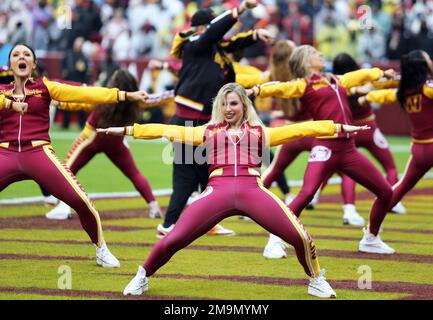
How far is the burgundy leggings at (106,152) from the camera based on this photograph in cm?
1394

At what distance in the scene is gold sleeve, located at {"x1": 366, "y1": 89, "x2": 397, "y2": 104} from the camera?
12906mm

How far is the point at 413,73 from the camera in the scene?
12359 mm

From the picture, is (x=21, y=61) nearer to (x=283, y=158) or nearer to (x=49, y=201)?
(x=283, y=158)

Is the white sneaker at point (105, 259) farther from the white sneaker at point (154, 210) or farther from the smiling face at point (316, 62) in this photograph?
the white sneaker at point (154, 210)

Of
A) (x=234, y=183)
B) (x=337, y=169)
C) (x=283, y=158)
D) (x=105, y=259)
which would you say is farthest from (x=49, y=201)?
(x=234, y=183)

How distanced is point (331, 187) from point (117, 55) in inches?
557

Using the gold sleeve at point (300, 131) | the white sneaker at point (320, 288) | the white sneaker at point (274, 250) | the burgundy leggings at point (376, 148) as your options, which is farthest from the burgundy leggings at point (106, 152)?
the white sneaker at point (320, 288)

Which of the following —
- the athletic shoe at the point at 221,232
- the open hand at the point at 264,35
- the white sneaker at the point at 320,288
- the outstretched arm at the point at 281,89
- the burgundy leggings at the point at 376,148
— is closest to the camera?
the white sneaker at the point at 320,288

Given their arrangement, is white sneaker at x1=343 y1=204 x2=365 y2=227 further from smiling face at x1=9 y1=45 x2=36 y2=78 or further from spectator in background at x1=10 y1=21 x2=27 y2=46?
spectator in background at x1=10 y1=21 x2=27 y2=46

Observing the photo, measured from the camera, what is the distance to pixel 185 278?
9.90m

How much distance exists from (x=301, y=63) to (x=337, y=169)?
3.82 feet

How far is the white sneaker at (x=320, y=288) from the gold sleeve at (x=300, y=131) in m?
1.15
